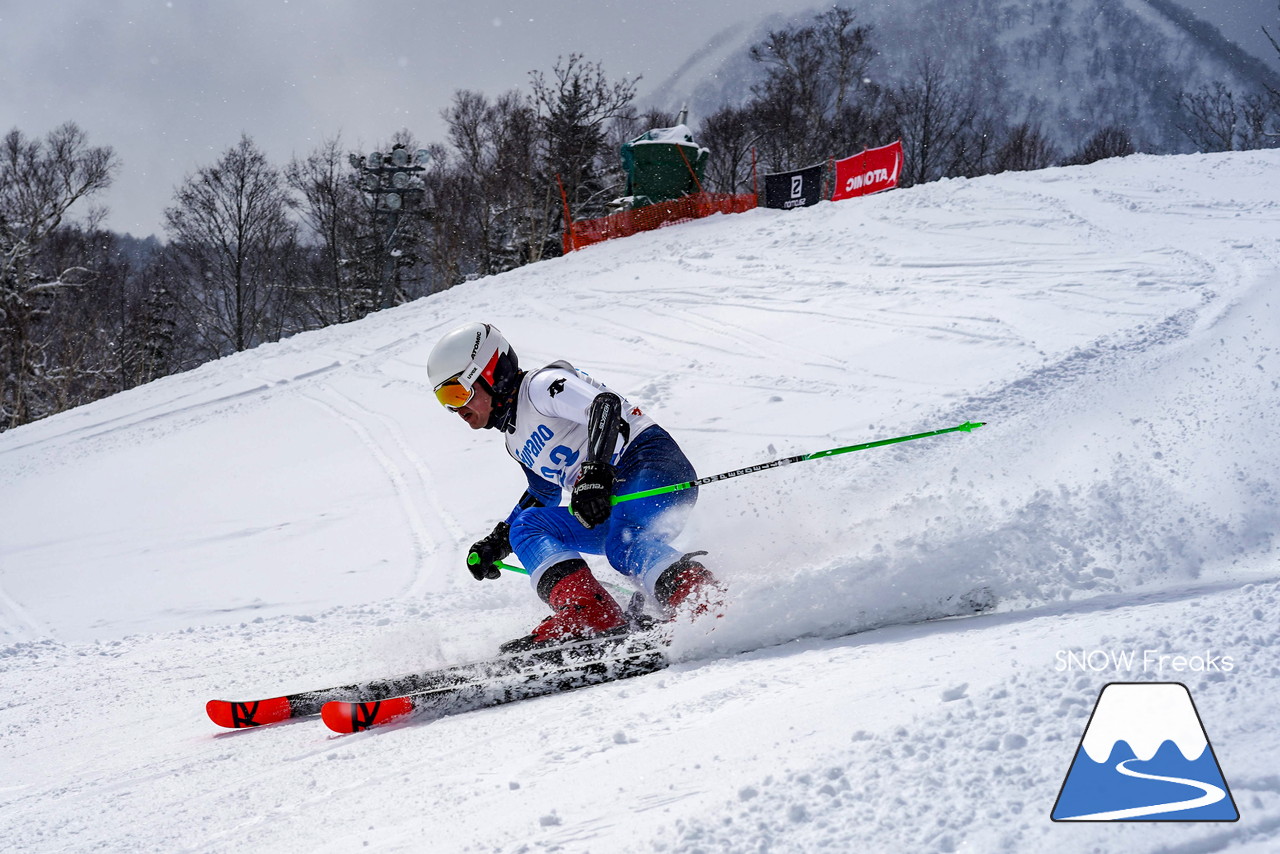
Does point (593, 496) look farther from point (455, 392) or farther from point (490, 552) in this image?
point (490, 552)

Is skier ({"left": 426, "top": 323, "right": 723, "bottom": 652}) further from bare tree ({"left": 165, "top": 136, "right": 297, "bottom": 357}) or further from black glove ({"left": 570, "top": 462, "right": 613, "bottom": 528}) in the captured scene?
bare tree ({"left": 165, "top": 136, "right": 297, "bottom": 357})

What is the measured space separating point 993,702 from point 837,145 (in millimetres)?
36040

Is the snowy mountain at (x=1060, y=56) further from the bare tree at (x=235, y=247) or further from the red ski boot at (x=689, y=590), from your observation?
the red ski boot at (x=689, y=590)

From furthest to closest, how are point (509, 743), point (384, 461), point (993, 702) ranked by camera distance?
1. point (384, 461)
2. point (509, 743)
3. point (993, 702)

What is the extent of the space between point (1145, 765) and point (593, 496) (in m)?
2.23

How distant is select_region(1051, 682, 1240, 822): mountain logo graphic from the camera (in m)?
1.40

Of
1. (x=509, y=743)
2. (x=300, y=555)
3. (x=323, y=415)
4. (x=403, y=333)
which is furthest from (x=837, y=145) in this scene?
(x=509, y=743)

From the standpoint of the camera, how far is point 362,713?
2951 millimetres

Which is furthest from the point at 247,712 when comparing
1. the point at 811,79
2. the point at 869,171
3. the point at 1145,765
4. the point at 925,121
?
the point at 925,121

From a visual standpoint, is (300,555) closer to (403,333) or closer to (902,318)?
(902,318)

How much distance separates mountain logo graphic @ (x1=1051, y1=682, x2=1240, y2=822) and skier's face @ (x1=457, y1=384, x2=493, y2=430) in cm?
289

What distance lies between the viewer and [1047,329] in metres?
7.74

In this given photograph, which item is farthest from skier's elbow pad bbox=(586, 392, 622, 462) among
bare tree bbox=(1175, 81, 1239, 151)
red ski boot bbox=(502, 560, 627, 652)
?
bare tree bbox=(1175, 81, 1239, 151)

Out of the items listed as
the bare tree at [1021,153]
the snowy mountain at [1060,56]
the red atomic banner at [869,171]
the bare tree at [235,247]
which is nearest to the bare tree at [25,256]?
the bare tree at [235,247]
